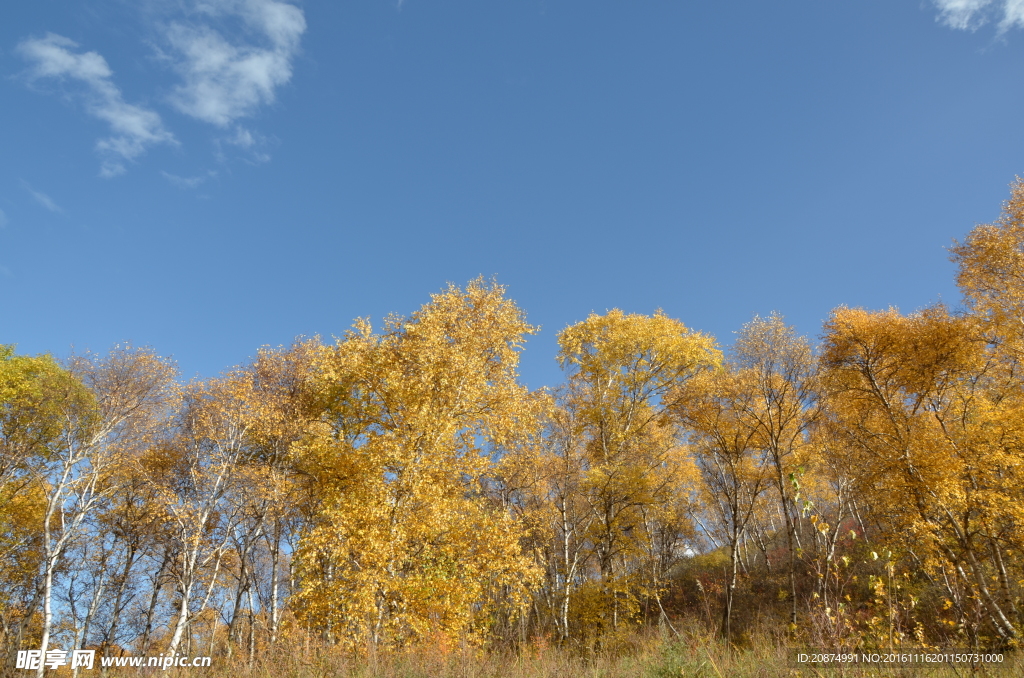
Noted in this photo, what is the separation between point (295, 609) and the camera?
495 inches

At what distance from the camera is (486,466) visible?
14477 millimetres

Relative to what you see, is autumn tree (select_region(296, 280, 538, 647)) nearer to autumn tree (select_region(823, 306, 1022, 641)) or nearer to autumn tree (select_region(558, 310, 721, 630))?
autumn tree (select_region(558, 310, 721, 630))

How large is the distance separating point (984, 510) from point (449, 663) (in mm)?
15163

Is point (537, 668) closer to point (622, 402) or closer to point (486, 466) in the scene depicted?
point (486, 466)

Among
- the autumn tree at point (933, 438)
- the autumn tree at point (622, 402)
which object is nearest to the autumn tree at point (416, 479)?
the autumn tree at point (622, 402)

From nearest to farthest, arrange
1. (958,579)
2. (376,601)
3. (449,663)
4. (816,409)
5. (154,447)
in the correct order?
1. (449,663)
2. (376,601)
3. (958,579)
4. (816,409)
5. (154,447)

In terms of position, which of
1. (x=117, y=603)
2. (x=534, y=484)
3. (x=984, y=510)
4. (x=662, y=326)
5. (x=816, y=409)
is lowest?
(x=117, y=603)

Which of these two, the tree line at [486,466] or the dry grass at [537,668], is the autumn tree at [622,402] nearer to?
the tree line at [486,466]

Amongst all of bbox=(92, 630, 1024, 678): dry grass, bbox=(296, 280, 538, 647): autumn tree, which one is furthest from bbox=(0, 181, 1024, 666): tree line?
bbox=(92, 630, 1024, 678): dry grass

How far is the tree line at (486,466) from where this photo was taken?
12555 mm

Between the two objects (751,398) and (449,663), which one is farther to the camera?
(751,398)

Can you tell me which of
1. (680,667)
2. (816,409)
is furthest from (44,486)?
(816,409)

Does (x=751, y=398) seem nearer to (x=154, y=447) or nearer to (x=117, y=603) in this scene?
(x=154, y=447)

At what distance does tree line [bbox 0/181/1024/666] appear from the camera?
12.6 m
